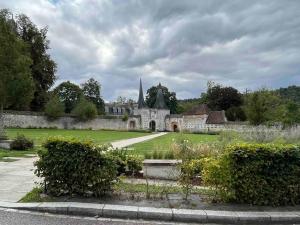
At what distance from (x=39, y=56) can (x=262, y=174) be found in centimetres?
5308

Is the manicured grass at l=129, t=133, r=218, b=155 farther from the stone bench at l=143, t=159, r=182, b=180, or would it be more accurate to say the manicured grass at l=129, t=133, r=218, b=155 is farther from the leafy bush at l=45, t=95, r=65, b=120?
the leafy bush at l=45, t=95, r=65, b=120

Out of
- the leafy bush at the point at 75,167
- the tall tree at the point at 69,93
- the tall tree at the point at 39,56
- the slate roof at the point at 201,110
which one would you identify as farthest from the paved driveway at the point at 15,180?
the tall tree at the point at 69,93

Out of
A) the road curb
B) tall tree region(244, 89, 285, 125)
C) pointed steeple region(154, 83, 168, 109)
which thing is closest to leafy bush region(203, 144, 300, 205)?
the road curb

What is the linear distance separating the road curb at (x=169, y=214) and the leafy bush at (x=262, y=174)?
0.50 meters

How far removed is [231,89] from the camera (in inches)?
3201

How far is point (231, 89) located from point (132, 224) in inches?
3054

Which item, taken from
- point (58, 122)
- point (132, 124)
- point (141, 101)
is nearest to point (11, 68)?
point (58, 122)

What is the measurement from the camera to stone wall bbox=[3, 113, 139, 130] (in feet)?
181

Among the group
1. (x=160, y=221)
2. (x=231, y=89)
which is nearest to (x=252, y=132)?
(x=160, y=221)

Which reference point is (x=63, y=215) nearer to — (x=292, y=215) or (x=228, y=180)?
(x=228, y=180)

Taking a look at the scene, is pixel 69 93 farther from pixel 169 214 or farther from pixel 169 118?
pixel 169 214

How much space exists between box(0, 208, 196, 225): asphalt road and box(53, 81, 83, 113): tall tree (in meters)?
72.4

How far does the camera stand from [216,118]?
7275 cm

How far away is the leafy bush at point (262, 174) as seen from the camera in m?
7.24
